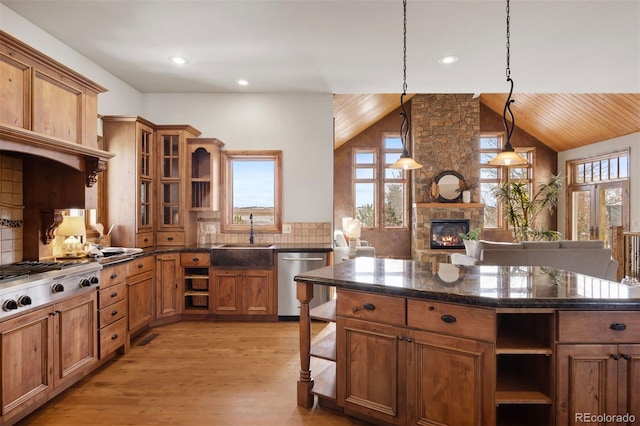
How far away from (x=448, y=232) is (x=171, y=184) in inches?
259

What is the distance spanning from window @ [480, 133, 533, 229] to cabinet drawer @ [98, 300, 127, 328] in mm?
8704

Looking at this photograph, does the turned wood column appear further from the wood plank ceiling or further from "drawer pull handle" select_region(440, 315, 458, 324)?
the wood plank ceiling

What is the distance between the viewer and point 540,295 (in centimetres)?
166

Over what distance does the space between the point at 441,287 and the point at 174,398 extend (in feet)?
6.72

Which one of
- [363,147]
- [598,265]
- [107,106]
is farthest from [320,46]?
[363,147]

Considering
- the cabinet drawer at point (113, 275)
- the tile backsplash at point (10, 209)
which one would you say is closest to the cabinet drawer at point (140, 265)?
the cabinet drawer at point (113, 275)

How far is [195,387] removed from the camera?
8.47 ft

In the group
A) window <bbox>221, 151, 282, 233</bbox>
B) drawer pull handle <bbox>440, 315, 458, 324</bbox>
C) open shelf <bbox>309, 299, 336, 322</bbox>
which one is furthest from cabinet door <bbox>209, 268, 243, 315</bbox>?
drawer pull handle <bbox>440, 315, 458, 324</bbox>

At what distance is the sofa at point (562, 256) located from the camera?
4098mm

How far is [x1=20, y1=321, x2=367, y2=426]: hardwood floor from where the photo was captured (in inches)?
86.4

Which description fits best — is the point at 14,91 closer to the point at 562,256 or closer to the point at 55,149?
the point at 55,149

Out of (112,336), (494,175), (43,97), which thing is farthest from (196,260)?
(494,175)

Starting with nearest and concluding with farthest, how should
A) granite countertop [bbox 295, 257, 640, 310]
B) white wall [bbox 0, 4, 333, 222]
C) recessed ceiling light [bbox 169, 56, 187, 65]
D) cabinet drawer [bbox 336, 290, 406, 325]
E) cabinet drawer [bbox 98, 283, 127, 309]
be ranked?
granite countertop [bbox 295, 257, 640, 310] < cabinet drawer [bbox 336, 290, 406, 325] < cabinet drawer [bbox 98, 283, 127, 309] < recessed ceiling light [bbox 169, 56, 187, 65] < white wall [bbox 0, 4, 333, 222]

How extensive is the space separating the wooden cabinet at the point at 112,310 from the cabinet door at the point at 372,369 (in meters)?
2.03
